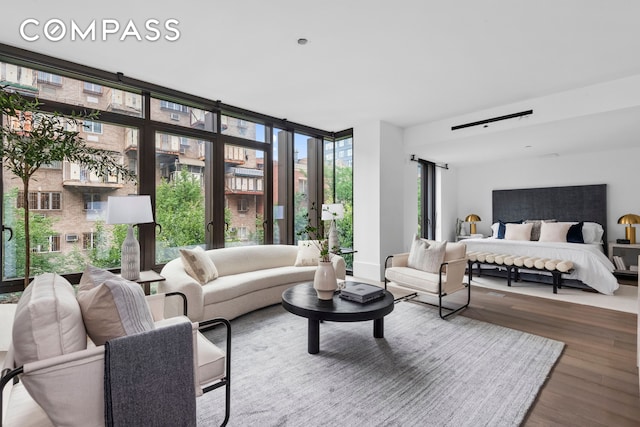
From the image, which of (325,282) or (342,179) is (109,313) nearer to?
(325,282)

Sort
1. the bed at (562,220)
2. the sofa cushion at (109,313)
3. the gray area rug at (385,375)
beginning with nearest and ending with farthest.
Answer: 1. the sofa cushion at (109,313)
2. the gray area rug at (385,375)
3. the bed at (562,220)

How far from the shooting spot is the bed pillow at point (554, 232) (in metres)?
5.58

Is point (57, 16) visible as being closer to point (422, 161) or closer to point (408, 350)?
point (408, 350)

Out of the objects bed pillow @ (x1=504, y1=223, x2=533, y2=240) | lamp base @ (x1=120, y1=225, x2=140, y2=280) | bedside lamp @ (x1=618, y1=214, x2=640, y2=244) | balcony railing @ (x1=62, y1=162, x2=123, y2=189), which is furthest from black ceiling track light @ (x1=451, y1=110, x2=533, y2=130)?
balcony railing @ (x1=62, y1=162, x2=123, y2=189)

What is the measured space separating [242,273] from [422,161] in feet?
16.1

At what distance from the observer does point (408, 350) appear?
2.67 m

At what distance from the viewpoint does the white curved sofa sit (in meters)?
3.01

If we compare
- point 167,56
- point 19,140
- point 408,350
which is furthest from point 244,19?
point 408,350

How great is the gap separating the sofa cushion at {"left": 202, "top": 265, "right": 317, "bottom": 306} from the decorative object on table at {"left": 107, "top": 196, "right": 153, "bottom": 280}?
0.70 meters

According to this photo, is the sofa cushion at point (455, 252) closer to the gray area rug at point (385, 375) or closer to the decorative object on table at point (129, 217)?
the gray area rug at point (385, 375)

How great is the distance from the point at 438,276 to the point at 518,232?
11.4 feet

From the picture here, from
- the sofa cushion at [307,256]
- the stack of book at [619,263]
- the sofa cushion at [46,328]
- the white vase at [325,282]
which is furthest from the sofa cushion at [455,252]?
the stack of book at [619,263]

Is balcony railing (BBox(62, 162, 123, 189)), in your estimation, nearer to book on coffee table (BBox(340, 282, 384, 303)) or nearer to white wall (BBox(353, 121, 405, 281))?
book on coffee table (BBox(340, 282, 384, 303))

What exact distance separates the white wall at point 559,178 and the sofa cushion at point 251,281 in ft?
17.4
